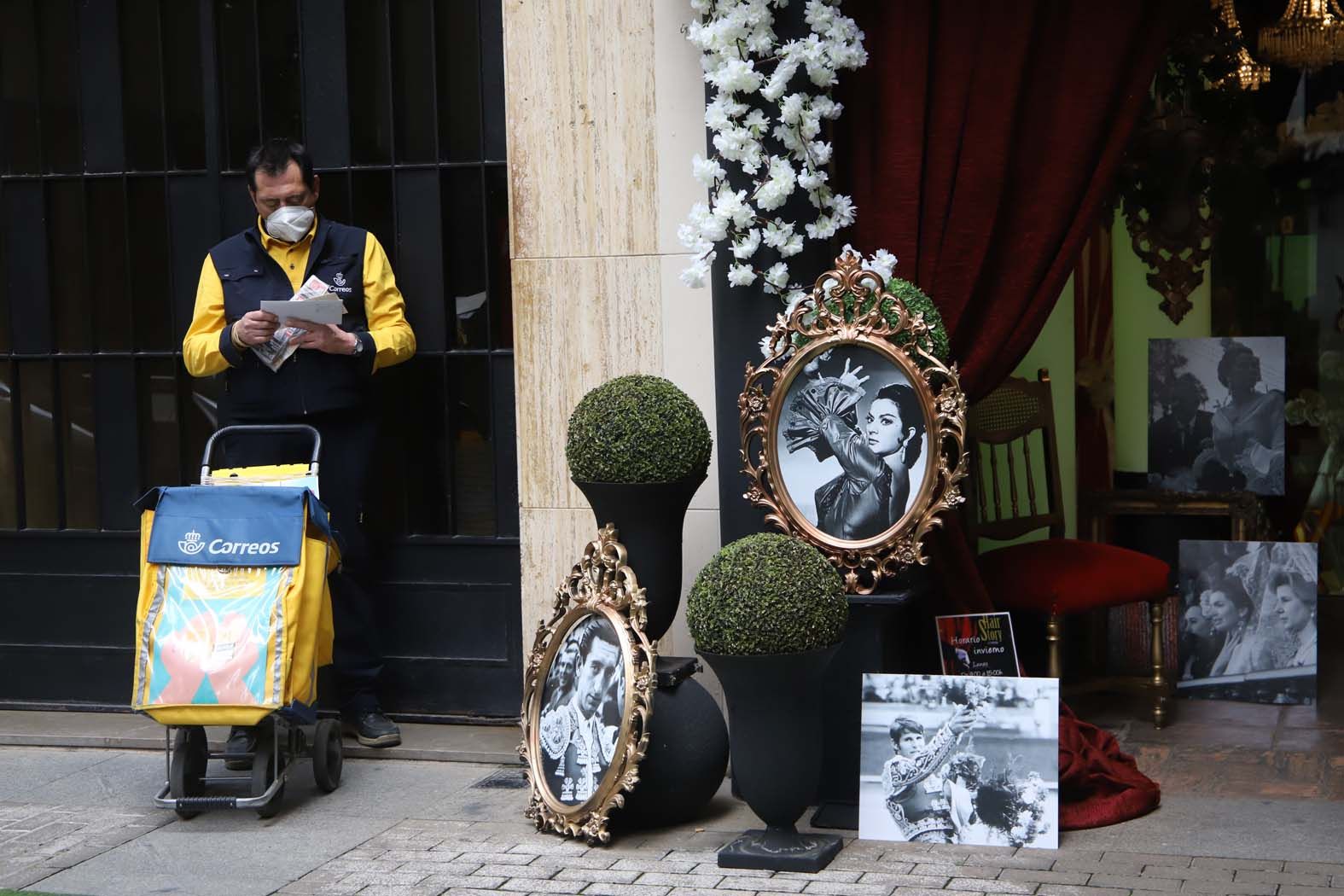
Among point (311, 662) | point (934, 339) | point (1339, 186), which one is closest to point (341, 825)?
point (311, 662)

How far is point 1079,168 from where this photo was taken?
5.07 m

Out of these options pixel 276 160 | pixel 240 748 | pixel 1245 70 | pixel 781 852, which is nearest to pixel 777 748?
pixel 781 852

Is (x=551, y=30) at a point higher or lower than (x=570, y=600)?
higher

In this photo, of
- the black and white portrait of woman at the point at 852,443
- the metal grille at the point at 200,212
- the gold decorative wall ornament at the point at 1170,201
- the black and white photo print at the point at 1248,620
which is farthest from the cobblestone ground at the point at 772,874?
the gold decorative wall ornament at the point at 1170,201

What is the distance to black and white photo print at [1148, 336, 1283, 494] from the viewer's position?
7.02 meters

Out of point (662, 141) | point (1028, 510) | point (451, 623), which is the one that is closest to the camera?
point (662, 141)

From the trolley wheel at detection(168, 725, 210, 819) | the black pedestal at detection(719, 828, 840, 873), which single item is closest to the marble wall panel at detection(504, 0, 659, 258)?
the trolley wheel at detection(168, 725, 210, 819)

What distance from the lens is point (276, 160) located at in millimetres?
5773

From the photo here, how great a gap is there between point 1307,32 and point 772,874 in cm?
442

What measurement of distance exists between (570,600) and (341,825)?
0.97 metres

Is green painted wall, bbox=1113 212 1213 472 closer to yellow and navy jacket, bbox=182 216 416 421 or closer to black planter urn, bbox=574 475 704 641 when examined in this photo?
black planter urn, bbox=574 475 704 641

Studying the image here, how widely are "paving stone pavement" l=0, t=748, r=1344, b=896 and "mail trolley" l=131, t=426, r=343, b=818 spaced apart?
0.65 ft

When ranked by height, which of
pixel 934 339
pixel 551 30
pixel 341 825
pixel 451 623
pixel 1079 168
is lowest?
pixel 341 825

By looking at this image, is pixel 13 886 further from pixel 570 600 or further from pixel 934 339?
pixel 934 339
